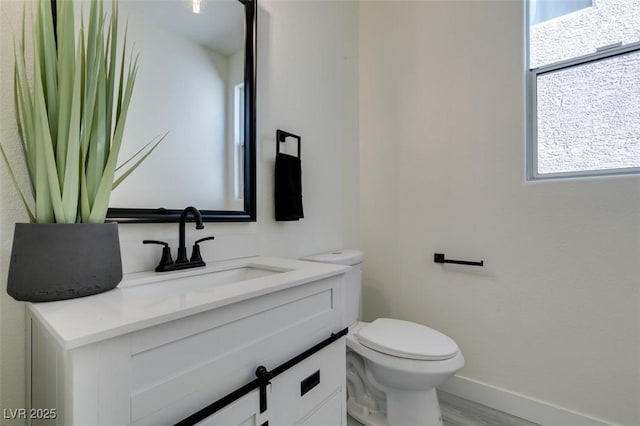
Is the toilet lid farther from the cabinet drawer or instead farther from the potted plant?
the potted plant

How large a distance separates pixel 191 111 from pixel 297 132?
0.57 meters

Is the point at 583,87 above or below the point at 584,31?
below

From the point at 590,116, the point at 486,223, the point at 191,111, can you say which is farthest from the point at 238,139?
the point at 590,116

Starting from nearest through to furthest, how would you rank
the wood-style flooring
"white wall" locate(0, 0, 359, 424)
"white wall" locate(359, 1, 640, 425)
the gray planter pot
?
1. the gray planter pot
2. "white wall" locate(0, 0, 359, 424)
3. "white wall" locate(359, 1, 640, 425)
4. the wood-style flooring

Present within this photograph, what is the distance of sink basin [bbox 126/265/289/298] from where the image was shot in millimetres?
799

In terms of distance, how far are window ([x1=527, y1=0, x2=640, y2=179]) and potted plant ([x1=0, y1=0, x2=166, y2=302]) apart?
1811 mm

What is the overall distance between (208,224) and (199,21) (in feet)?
2.63

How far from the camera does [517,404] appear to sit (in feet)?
4.75

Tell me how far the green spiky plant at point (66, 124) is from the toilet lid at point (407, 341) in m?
1.13

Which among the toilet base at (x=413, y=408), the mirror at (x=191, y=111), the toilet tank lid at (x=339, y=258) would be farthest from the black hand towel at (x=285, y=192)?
the toilet base at (x=413, y=408)

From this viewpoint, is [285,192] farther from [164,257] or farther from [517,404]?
[517,404]

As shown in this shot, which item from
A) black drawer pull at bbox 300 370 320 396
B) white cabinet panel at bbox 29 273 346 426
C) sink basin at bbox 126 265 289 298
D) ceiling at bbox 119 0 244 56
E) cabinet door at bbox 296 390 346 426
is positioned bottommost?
cabinet door at bbox 296 390 346 426

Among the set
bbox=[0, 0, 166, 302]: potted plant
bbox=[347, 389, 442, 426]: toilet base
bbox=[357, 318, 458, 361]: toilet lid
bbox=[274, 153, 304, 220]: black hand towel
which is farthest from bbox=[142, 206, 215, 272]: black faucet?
bbox=[347, 389, 442, 426]: toilet base

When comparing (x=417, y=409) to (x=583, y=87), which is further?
(x=583, y=87)
